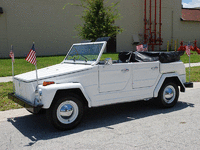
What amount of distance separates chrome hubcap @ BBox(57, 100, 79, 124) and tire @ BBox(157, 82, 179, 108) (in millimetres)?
2447

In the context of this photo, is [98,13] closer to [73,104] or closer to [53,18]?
[73,104]

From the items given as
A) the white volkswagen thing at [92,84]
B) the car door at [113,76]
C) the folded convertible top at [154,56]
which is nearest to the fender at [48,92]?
the white volkswagen thing at [92,84]

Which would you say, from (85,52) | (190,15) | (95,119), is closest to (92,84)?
(95,119)

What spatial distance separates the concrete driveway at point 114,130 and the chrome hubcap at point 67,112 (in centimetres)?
24

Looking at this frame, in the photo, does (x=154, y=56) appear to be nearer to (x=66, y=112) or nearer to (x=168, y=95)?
(x=168, y=95)

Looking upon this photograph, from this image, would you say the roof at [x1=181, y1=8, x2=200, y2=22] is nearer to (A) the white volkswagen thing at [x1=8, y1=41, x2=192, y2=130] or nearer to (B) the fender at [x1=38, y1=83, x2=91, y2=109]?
(A) the white volkswagen thing at [x1=8, y1=41, x2=192, y2=130]

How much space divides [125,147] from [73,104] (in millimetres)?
1461

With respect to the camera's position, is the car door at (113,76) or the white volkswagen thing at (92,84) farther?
the car door at (113,76)

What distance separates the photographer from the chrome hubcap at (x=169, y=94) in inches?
250

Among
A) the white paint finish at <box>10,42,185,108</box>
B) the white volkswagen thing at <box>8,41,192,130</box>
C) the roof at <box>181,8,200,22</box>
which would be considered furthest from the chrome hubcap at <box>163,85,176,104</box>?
the roof at <box>181,8,200,22</box>

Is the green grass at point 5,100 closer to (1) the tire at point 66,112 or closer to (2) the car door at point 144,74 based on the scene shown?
(1) the tire at point 66,112

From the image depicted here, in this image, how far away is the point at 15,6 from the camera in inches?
830

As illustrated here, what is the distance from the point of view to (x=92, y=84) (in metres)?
5.14

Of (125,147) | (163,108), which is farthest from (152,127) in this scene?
(163,108)
